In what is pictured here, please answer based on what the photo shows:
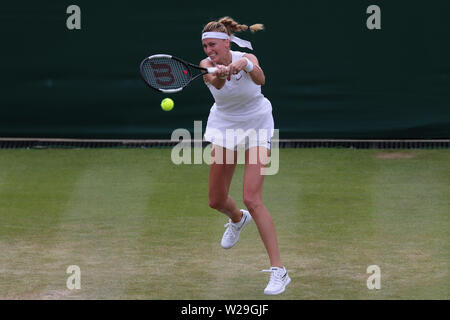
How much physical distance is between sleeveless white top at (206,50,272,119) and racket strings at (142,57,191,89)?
0.62 feet

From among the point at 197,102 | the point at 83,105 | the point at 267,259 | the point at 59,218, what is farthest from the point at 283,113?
the point at 267,259

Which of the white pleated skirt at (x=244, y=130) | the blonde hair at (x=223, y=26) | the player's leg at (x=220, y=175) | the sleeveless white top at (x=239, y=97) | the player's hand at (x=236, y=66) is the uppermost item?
the blonde hair at (x=223, y=26)

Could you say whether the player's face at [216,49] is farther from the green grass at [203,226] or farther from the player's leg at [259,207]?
the green grass at [203,226]

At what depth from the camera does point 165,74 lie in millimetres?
5234

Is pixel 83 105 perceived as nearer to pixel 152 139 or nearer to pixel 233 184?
pixel 152 139

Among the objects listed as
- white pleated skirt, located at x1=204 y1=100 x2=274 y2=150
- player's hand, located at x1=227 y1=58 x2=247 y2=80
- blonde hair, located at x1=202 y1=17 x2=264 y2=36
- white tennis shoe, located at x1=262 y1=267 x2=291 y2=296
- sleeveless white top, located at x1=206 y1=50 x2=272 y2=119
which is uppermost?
blonde hair, located at x1=202 y1=17 x2=264 y2=36

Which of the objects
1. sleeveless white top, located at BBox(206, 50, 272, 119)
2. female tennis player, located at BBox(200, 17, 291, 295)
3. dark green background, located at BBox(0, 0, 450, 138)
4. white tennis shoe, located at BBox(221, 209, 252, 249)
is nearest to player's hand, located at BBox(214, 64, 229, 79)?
female tennis player, located at BBox(200, 17, 291, 295)

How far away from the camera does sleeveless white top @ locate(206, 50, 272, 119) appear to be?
4965 millimetres

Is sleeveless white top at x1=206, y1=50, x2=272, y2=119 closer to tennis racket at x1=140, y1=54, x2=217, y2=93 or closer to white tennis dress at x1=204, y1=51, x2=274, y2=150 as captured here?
white tennis dress at x1=204, y1=51, x2=274, y2=150

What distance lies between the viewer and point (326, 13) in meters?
8.62

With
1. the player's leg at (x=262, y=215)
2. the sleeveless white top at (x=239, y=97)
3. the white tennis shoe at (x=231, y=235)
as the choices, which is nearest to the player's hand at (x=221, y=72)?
the sleeveless white top at (x=239, y=97)

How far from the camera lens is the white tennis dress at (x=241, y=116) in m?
5.01

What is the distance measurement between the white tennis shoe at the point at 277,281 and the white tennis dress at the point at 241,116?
28.5 inches

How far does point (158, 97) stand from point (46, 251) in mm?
3351
